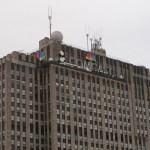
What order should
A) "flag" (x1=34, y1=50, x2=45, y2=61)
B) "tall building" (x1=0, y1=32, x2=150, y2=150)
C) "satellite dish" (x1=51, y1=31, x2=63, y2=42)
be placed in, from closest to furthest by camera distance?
1. "tall building" (x1=0, y1=32, x2=150, y2=150)
2. "flag" (x1=34, y1=50, x2=45, y2=61)
3. "satellite dish" (x1=51, y1=31, x2=63, y2=42)

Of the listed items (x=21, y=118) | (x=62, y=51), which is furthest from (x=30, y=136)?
(x=62, y=51)

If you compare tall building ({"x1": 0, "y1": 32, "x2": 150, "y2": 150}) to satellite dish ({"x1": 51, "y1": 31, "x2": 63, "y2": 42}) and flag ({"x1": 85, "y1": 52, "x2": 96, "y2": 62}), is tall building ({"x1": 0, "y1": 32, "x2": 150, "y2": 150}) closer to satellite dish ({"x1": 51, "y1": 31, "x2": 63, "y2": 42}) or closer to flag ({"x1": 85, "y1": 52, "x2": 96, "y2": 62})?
satellite dish ({"x1": 51, "y1": 31, "x2": 63, "y2": 42})

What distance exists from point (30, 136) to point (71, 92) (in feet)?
71.9

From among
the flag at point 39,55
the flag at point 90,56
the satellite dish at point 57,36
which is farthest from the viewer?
the flag at point 90,56

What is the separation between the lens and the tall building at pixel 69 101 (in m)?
163

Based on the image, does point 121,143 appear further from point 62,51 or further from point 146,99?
point 62,51

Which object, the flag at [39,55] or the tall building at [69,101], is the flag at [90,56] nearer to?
the tall building at [69,101]

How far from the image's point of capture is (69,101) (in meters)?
172

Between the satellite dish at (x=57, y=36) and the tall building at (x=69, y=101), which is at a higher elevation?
the satellite dish at (x=57, y=36)

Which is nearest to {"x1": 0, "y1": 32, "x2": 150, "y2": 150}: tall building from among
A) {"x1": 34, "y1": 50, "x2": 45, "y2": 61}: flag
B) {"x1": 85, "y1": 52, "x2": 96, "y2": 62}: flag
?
{"x1": 34, "y1": 50, "x2": 45, "y2": 61}: flag

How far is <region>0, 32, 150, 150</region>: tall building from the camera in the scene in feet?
535

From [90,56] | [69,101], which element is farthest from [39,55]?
[69,101]

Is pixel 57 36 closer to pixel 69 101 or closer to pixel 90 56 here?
pixel 90 56

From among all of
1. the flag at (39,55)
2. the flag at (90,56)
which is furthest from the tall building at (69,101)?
the flag at (90,56)
